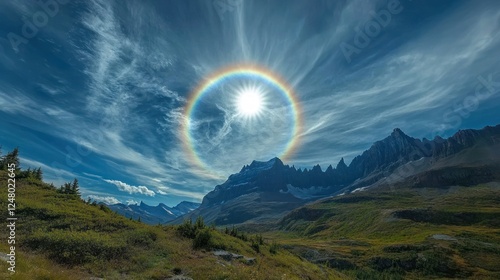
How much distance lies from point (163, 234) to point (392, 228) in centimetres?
20718

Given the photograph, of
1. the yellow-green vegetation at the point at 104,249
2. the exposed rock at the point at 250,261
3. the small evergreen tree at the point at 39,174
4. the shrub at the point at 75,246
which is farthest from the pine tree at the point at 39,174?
the exposed rock at the point at 250,261

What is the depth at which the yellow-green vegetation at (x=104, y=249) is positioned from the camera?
18.4 m

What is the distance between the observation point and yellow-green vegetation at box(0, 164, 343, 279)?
60.4ft

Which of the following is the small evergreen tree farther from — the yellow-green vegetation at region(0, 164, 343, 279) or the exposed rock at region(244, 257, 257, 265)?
the exposed rock at region(244, 257, 257, 265)

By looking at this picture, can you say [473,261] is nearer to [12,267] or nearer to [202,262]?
[202,262]

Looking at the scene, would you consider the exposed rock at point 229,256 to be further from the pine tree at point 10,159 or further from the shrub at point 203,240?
the pine tree at point 10,159

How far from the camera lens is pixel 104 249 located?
2150cm

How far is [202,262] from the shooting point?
76.0ft

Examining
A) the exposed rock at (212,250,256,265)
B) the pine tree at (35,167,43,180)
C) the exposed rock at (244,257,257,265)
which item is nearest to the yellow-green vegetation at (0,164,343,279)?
the exposed rock at (244,257,257,265)

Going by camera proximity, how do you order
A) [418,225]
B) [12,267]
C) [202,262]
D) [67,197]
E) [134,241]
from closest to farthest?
[12,267], [202,262], [134,241], [67,197], [418,225]

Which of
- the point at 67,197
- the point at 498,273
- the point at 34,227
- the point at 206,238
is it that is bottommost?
the point at 498,273

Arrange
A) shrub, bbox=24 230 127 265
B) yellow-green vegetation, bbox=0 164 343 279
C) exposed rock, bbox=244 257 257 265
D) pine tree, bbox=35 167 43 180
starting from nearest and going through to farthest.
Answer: yellow-green vegetation, bbox=0 164 343 279 → shrub, bbox=24 230 127 265 → exposed rock, bbox=244 257 257 265 → pine tree, bbox=35 167 43 180

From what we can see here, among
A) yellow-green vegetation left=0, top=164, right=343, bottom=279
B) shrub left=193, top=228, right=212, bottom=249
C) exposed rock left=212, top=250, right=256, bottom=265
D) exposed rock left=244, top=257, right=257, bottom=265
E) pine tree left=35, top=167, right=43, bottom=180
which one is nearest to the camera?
yellow-green vegetation left=0, top=164, right=343, bottom=279

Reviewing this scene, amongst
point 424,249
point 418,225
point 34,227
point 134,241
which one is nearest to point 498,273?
point 424,249
